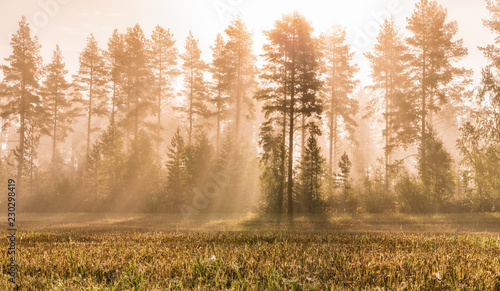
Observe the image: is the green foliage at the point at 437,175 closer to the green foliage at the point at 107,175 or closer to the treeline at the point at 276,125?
the treeline at the point at 276,125

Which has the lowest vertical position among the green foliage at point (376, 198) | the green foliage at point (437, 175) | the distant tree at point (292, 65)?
the green foliage at point (376, 198)

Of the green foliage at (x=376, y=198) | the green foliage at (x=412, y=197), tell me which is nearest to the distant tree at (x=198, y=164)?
the green foliage at (x=376, y=198)

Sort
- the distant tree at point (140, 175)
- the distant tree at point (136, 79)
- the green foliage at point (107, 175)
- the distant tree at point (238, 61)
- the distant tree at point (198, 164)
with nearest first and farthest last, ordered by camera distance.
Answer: the distant tree at point (198, 164)
the distant tree at point (140, 175)
the green foliage at point (107, 175)
the distant tree at point (238, 61)
the distant tree at point (136, 79)

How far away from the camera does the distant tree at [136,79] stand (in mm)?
45562

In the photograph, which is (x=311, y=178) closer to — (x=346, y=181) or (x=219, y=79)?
(x=346, y=181)

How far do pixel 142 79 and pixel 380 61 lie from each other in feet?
94.6

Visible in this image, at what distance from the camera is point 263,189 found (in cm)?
2933

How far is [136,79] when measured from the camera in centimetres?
4641

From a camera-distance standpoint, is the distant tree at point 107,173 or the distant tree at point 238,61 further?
the distant tree at point 238,61

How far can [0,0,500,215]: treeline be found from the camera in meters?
27.4

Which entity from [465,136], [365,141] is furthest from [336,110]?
[365,141]

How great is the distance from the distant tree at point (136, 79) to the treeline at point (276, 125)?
173 millimetres

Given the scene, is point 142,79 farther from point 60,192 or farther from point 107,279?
point 107,279

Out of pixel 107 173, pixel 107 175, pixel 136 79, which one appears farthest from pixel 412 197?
pixel 136 79
